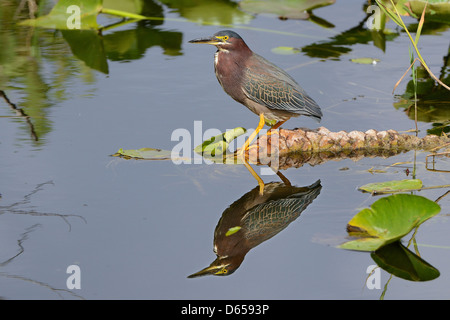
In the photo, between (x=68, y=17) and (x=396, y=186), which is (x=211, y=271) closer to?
(x=396, y=186)

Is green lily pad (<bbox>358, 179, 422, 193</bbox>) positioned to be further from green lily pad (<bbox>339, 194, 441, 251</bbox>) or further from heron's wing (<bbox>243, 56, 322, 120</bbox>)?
heron's wing (<bbox>243, 56, 322, 120</bbox>)

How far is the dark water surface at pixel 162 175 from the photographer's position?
8.71ft

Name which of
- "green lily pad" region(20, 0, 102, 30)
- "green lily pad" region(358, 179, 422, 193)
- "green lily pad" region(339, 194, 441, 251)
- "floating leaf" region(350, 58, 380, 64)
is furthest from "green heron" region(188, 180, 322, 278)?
"green lily pad" region(20, 0, 102, 30)

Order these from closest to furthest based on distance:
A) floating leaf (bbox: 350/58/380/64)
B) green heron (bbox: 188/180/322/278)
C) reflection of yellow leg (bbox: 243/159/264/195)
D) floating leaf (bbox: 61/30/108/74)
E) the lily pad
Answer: green heron (bbox: 188/180/322/278) < reflection of yellow leg (bbox: 243/159/264/195) < floating leaf (bbox: 61/30/108/74) < floating leaf (bbox: 350/58/380/64) < the lily pad

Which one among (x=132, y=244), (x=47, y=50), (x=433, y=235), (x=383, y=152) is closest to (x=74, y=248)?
(x=132, y=244)

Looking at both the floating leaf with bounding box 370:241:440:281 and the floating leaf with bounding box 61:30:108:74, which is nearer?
the floating leaf with bounding box 370:241:440:281

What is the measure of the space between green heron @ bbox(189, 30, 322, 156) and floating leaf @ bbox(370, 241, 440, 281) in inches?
50.4

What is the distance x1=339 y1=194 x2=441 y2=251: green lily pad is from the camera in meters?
2.86

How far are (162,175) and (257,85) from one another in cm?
84
